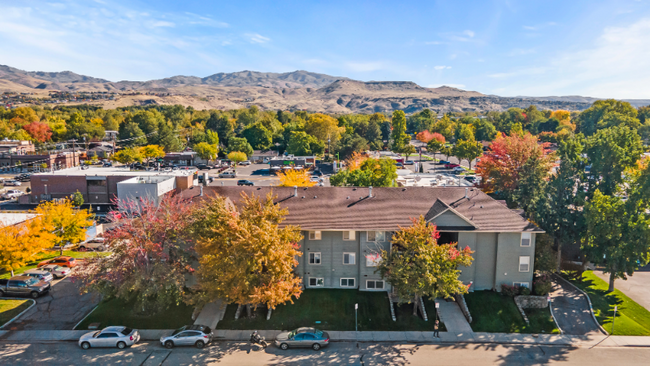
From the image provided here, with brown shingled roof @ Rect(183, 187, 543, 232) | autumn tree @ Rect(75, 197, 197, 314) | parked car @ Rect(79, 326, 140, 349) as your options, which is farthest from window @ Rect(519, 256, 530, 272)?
parked car @ Rect(79, 326, 140, 349)

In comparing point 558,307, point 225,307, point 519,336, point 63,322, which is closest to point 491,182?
A: point 558,307

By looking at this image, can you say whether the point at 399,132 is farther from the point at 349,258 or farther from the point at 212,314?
the point at 212,314

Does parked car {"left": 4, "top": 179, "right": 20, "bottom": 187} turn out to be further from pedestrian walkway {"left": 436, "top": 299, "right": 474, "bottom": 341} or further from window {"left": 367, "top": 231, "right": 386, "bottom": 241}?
pedestrian walkway {"left": 436, "top": 299, "right": 474, "bottom": 341}

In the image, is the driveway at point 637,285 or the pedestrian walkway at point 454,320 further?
the driveway at point 637,285

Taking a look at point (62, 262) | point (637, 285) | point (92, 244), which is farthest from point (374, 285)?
point (92, 244)

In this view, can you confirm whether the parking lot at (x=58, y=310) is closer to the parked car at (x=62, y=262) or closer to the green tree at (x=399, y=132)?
the parked car at (x=62, y=262)

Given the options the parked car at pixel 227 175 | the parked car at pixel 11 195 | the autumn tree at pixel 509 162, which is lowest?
the parked car at pixel 11 195

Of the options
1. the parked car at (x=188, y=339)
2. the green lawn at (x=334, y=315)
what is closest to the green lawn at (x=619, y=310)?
the green lawn at (x=334, y=315)
